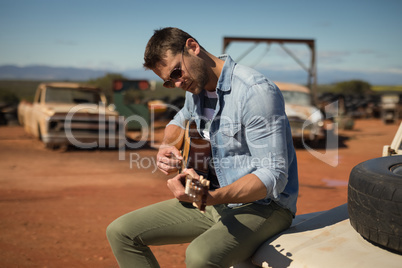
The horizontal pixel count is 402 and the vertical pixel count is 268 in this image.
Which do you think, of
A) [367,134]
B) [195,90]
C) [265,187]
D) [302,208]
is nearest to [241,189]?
[265,187]

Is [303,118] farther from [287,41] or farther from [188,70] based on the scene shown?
[188,70]

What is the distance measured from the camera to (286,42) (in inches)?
544

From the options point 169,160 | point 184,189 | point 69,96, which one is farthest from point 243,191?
point 69,96

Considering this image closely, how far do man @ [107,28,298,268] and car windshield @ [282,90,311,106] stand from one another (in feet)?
32.8

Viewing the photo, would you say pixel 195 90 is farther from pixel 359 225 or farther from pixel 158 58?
pixel 359 225

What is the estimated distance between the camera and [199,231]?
237 cm

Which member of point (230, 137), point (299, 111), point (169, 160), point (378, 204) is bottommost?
point (299, 111)

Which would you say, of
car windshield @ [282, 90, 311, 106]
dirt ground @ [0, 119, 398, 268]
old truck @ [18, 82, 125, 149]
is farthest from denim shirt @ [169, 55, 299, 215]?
car windshield @ [282, 90, 311, 106]

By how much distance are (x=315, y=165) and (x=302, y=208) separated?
3.72m

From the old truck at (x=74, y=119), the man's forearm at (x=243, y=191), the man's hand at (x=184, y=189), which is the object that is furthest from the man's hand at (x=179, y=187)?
the old truck at (x=74, y=119)

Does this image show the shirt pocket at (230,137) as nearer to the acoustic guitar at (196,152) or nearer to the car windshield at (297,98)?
the acoustic guitar at (196,152)

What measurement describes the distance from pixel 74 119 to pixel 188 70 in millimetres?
8451

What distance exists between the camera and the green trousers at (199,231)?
1.99 meters

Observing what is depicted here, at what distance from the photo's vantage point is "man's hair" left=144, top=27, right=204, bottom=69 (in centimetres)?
225
